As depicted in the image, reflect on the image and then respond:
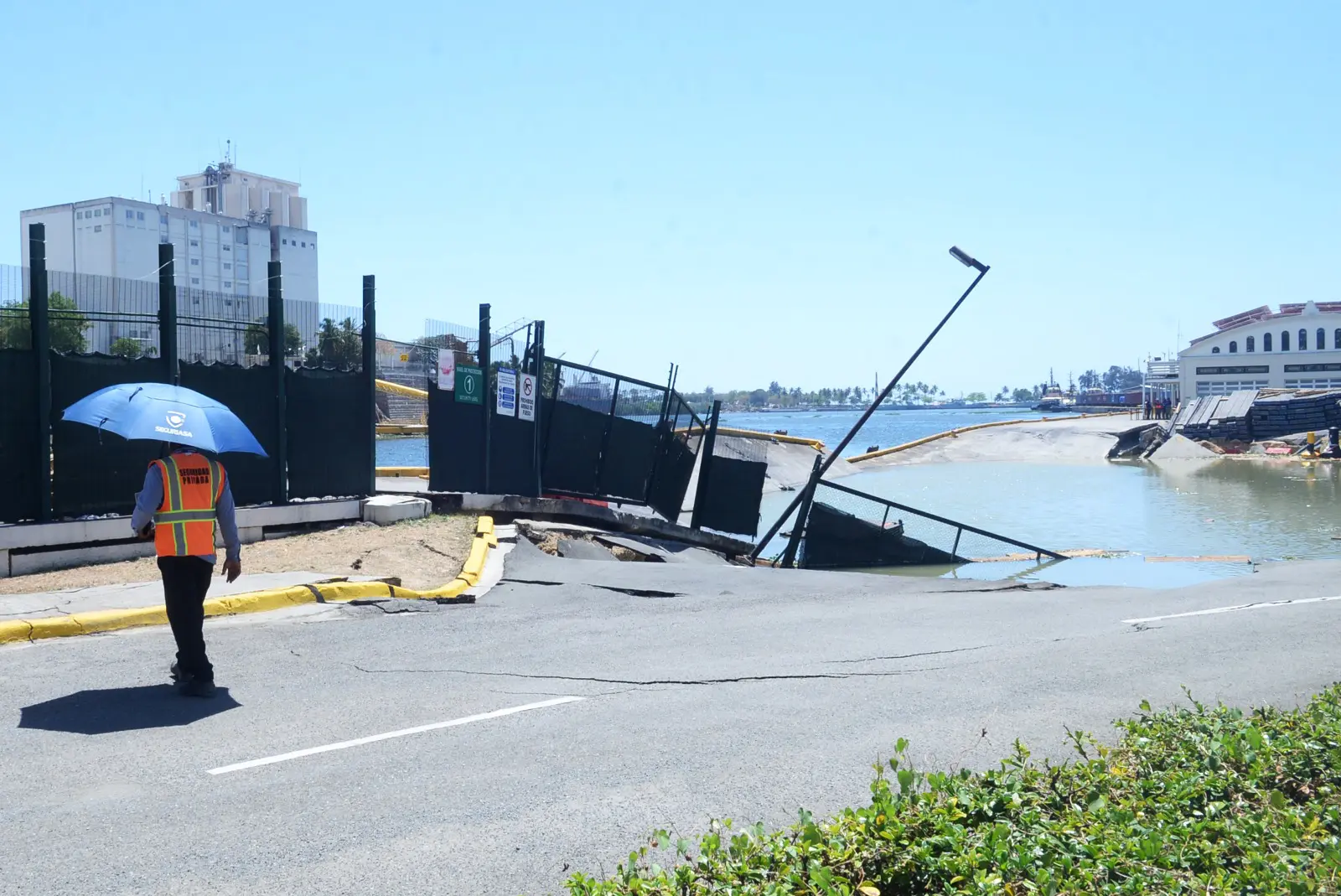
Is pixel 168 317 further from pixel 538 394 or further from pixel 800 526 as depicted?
pixel 800 526

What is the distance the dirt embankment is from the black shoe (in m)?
4.34

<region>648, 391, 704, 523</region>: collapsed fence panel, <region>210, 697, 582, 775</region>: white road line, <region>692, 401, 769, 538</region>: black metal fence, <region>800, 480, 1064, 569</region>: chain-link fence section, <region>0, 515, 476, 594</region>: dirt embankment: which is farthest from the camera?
<region>692, 401, 769, 538</region>: black metal fence

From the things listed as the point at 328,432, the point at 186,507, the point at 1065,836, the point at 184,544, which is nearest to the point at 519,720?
the point at 184,544

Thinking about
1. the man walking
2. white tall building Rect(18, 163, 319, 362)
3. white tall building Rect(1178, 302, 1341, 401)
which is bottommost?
the man walking

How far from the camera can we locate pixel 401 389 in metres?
24.1

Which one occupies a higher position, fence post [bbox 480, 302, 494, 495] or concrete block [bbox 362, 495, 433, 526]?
fence post [bbox 480, 302, 494, 495]

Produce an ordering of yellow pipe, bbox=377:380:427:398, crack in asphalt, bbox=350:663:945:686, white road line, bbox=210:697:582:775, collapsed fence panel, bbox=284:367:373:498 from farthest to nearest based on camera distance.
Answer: yellow pipe, bbox=377:380:427:398
collapsed fence panel, bbox=284:367:373:498
crack in asphalt, bbox=350:663:945:686
white road line, bbox=210:697:582:775

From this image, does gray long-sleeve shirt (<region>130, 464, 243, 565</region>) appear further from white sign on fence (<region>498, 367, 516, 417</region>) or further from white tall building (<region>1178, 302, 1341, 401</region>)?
white tall building (<region>1178, 302, 1341, 401</region>)

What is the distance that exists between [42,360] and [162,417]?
5722mm

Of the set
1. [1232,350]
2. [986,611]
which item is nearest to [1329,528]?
[986,611]

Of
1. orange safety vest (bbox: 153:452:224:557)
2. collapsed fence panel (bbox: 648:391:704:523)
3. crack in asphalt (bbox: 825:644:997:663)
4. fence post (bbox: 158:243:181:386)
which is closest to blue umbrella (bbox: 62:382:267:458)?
orange safety vest (bbox: 153:452:224:557)

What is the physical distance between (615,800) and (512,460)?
42.6ft

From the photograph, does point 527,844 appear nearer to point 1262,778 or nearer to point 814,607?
point 1262,778

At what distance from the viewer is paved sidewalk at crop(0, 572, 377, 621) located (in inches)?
378
